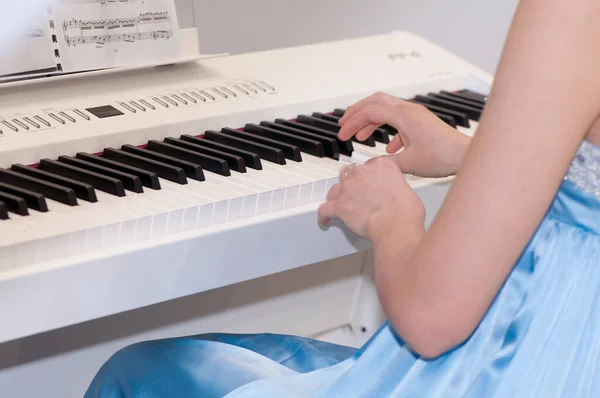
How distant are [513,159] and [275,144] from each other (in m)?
0.56

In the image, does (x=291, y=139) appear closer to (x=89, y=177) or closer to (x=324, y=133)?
(x=324, y=133)

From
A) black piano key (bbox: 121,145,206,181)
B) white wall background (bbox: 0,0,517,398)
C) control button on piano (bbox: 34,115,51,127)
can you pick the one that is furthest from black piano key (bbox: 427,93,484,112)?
control button on piano (bbox: 34,115,51,127)

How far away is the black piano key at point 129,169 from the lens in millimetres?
1005

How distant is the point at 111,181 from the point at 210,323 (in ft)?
2.02

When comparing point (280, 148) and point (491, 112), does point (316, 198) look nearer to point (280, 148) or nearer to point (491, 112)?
point (280, 148)

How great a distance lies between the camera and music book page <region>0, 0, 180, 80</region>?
1.13 meters

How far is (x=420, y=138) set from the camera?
3.60 ft

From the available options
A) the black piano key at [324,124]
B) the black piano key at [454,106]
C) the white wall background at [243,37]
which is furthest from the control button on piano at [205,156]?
the black piano key at [454,106]

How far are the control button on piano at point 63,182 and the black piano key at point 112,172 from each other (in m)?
0.04

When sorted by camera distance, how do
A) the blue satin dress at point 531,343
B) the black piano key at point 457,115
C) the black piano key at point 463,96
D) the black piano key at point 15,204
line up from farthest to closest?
the black piano key at point 463,96 < the black piano key at point 457,115 < the black piano key at point 15,204 < the blue satin dress at point 531,343

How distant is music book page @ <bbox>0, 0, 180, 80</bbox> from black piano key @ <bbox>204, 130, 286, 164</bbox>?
→ 0.17 metres

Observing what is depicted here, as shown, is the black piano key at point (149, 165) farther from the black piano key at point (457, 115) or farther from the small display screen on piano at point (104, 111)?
the black piano key at point (457, 115)

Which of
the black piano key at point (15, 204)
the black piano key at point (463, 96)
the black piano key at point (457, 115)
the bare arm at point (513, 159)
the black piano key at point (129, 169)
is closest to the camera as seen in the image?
the bare arm at point (513, 159)

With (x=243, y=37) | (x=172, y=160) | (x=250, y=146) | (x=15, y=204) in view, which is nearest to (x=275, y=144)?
(x=250, y=146)
